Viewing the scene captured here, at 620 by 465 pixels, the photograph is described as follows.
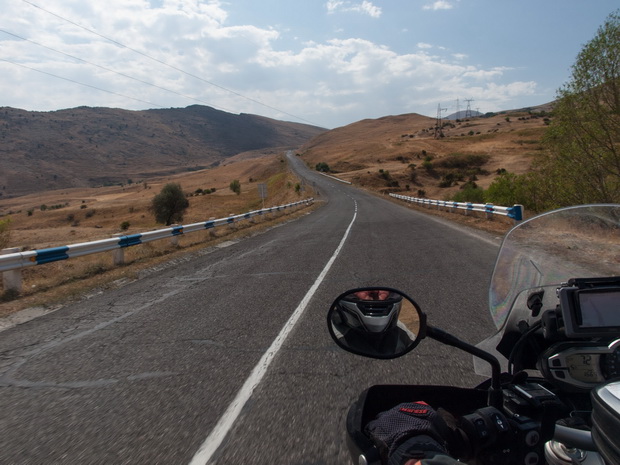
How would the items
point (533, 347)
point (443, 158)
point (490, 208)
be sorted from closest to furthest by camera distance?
point (533, 347) < point (490, 208) < point (443, 158)

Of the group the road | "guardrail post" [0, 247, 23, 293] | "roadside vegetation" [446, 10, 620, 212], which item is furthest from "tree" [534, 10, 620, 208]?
"guardrail post" [0, 247, 23, 293]

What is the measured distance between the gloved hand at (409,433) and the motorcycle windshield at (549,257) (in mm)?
1006

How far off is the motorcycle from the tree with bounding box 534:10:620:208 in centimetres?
1407

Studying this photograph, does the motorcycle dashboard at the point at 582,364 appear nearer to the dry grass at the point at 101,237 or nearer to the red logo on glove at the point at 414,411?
the red logo on glove at the point at 414,411

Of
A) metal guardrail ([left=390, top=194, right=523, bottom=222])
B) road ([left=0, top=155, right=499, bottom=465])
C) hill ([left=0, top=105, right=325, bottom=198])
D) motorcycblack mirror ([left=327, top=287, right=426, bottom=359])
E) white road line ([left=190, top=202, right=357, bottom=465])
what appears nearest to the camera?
motorcycblack mirror ([left=327, top=287, right=426, bottom=359])

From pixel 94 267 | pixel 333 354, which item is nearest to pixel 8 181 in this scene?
pixel 94 267

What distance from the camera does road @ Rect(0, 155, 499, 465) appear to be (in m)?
3.08

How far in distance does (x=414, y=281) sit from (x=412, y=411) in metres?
6.65

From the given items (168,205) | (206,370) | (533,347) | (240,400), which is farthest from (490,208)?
(168,205)

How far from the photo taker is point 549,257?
2576 mm

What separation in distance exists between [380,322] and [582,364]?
0.87 m

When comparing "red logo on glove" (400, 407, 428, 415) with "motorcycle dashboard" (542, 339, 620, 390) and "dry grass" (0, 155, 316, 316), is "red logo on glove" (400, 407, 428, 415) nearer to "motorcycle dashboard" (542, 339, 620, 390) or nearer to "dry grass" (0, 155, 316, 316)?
"motorcycle dashboard" (542, 339, 620, 390)

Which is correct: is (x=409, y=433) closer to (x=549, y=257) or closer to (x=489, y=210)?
(x=549, y=257)

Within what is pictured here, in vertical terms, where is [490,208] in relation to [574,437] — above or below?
below
